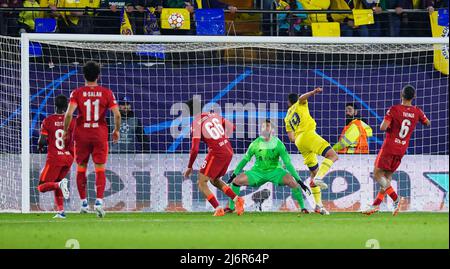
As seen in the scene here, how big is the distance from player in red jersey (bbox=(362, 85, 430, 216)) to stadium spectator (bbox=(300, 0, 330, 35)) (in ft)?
15.3

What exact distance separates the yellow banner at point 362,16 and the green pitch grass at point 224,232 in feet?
17.6

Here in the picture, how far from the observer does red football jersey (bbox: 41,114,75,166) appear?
15.1 meters

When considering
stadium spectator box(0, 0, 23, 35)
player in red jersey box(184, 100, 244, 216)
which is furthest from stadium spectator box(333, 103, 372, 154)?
stadium spectator box(0, 0, 23, 35)

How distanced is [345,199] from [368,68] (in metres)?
2.29

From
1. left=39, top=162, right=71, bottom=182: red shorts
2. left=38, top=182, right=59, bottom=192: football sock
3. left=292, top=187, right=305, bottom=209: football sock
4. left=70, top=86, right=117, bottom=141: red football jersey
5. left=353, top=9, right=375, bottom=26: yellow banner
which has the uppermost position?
left=353, top=9, right=375, bottom=26: yellow banner

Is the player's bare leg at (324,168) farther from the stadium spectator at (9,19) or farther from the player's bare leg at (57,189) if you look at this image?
the stadium spectator at (9,19)

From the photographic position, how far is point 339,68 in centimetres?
1830

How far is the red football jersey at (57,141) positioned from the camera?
1506cm

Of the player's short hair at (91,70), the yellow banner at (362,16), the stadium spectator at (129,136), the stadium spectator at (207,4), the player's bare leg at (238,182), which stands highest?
the stadium spectator at (207,4)

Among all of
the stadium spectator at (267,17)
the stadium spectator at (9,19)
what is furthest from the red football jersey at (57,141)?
the stadium spectator at (267,17)

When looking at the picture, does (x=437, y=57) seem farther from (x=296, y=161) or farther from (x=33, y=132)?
(x=33, y=132)

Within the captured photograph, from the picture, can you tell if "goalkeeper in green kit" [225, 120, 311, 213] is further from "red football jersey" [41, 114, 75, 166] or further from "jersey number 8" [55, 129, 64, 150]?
"jersey number 8" [55, 129, 64, 150]

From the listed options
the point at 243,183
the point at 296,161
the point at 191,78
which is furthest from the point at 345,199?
the point at 191,78

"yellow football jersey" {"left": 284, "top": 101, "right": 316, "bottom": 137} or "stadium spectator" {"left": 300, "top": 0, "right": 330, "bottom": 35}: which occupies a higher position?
"stadium spectator" {"left": 300, "top": 0, "right": 330, "bottom": 35}
